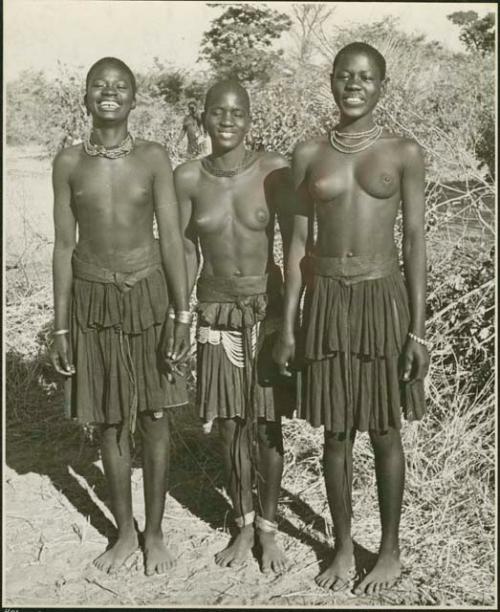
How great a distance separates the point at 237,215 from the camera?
2.92 meters

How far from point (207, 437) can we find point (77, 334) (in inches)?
62.9

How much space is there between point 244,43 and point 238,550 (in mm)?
7107

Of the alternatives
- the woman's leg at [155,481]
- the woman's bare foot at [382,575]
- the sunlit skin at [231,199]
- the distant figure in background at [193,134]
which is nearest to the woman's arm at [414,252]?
the sunlit skin at [231,199]

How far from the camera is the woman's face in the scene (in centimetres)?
262

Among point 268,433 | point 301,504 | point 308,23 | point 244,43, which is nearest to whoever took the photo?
point 268,433

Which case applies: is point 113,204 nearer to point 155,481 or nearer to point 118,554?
point 155,481

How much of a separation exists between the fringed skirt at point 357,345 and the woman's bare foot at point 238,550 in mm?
689

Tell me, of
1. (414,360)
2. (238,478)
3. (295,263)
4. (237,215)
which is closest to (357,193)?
(295,263)

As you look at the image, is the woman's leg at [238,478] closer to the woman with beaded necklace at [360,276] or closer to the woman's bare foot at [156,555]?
the woman's bare foot at [156,555]

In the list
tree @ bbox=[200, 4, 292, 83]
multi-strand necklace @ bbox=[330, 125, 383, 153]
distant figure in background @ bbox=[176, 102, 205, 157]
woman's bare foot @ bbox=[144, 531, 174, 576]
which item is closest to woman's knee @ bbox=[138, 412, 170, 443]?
woman's bare foot @ bbox=[144, 531, 174, 576]

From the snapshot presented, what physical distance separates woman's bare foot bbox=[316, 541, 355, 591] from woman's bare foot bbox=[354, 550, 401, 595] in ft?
0.26

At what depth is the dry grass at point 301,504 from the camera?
3.06m

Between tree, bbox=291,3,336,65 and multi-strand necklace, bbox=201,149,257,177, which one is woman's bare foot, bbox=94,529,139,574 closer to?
multi-strand necklace, bbox=201,149,257,177

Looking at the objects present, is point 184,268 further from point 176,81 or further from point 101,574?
point 176,81
